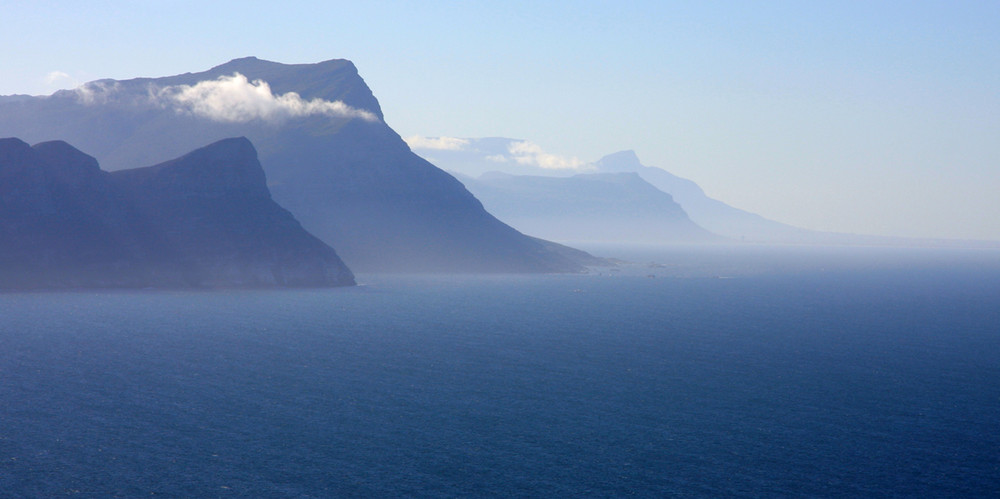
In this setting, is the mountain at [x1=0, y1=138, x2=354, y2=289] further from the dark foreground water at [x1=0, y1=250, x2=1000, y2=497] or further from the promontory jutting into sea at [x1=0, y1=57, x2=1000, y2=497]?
the dark foreground water at [x1=0, y1=250, x2=1000, y2=497]

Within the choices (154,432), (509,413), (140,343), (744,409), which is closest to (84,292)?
(140,343)

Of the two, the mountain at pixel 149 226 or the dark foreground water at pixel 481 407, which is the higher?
the mountain at pixel 149 226

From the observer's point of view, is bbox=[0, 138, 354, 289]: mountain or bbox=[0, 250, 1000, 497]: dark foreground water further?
bbox=[0, 138, 354, 289]: mountain

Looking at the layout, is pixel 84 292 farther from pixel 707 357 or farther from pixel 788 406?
pixel 788 406

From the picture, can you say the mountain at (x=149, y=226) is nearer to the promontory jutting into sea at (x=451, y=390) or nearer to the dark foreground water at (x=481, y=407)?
the promontory jutting into sea at (x=451, y=390)

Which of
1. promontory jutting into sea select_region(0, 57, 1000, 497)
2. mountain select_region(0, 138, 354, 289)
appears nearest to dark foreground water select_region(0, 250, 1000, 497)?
promontory jutting into sea select_region(0, 57, 1000, 497)

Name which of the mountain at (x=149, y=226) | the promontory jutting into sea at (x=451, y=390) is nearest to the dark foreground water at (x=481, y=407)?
the promontory jutting into sea at (x=451, y=390)
